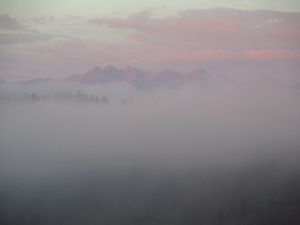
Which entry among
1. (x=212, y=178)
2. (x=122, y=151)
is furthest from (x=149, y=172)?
(x=212, y=178)

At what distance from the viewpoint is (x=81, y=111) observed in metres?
19.9

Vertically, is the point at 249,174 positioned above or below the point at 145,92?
below

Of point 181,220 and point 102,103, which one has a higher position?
point 102,103

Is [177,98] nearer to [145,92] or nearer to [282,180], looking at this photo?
[145,92]

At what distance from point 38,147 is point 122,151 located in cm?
549

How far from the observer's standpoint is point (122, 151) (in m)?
19.0

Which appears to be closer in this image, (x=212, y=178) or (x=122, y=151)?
(x=212, y=178)

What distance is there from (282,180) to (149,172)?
753 cm

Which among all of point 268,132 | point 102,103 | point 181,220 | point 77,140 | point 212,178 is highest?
point 102,103

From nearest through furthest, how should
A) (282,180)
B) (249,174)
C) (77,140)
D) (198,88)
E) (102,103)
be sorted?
(282,180), (249,174), (198,88), (102,103), (77,140)

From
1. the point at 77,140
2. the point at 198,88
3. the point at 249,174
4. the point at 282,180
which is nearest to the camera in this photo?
the point at 282,180

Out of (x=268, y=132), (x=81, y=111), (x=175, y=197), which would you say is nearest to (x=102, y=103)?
(x=81, y=111)

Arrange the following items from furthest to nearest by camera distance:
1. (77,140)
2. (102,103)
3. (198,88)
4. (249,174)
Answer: (77,140) → (102,103) → (198,88) → (249,174)

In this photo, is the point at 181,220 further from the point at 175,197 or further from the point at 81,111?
the point at 81,111
